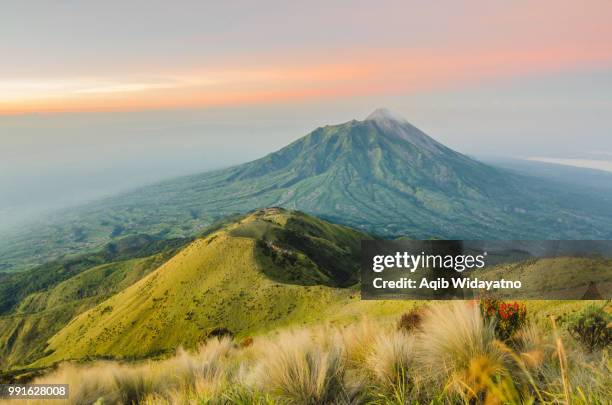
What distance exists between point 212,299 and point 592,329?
7893 cm

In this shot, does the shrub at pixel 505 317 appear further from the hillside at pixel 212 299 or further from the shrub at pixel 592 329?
the hillside at pixel 212 299

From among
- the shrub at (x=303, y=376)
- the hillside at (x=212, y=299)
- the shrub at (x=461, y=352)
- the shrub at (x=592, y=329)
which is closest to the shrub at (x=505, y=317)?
the shrub at (x=592, y=329)

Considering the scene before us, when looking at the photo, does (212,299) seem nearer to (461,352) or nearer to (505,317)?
(505,317)

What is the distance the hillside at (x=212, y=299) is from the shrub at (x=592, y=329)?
46130 millimetres

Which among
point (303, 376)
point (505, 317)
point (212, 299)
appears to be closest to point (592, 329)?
point (505, 317)

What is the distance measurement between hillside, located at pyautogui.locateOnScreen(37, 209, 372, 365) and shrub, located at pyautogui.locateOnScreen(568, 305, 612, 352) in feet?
151

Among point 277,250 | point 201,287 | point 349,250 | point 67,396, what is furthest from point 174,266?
point 67,396

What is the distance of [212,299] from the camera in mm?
82750

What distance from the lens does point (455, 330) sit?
659 cm

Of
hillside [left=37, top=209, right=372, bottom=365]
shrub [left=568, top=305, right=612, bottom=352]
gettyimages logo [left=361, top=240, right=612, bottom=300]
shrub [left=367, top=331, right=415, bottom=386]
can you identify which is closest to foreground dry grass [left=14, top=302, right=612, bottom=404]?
shrub [left=367, top=331, right=415, bottom=386]

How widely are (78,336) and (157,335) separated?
2931 centimetres

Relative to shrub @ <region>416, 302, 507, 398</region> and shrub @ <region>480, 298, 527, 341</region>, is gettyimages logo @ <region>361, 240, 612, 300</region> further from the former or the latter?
shrub @ <region>416, 302, 507, 398</region>

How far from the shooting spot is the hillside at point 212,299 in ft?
229

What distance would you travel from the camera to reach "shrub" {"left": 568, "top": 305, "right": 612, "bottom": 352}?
9.20m
